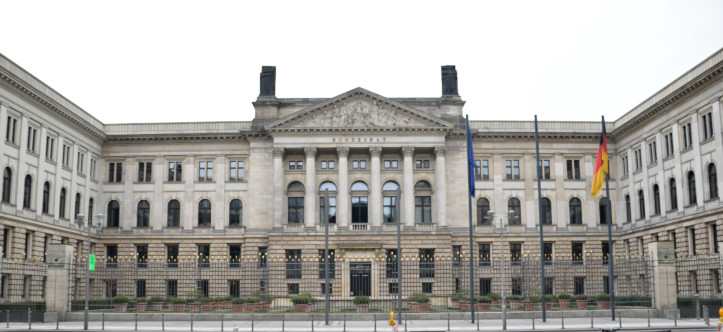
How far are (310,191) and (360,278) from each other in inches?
355

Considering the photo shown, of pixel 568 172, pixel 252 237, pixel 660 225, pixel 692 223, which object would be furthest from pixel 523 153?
pixel 252 237

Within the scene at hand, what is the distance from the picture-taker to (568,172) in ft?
243

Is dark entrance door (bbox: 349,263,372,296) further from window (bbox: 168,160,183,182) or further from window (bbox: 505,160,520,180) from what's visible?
window (bbox: 168,160,183,182)

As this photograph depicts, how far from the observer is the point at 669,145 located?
200 ft

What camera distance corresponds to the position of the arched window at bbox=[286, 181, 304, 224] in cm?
7219

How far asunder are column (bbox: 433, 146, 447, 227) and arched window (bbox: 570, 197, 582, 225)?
12.5 meters

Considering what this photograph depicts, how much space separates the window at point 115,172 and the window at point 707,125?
5026 centimetres

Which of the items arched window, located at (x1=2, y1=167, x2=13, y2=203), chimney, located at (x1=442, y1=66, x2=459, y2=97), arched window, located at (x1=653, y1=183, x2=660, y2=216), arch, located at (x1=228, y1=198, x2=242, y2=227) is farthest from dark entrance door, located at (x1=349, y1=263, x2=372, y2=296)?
arched window, located at (x1=2, y1=167, x2=13, y2=203)

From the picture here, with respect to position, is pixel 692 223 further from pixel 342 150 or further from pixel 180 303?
pixel 180 303

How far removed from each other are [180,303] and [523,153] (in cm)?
3893

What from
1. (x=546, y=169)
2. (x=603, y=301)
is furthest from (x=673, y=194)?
(x=546, y=169)

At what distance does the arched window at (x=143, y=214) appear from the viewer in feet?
243

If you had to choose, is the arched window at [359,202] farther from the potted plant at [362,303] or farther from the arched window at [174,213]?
the potted plant at [362,303]

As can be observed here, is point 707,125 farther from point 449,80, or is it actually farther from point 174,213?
point 174,213
